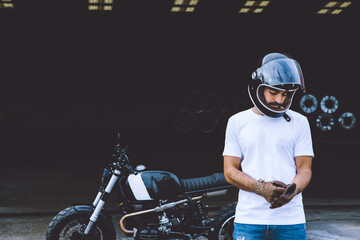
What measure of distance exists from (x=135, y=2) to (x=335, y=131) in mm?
9647

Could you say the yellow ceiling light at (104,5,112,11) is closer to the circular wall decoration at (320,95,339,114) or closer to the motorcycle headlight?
the circular wall decoration at (320,95,339,114)

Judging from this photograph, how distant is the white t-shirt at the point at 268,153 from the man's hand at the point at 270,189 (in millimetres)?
101

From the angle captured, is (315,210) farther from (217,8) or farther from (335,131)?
(335,131)

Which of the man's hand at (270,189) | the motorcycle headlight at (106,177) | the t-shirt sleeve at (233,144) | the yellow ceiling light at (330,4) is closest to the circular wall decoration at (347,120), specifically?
the yellow ceiling light at (330,4)

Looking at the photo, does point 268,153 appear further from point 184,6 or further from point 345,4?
point 345,4

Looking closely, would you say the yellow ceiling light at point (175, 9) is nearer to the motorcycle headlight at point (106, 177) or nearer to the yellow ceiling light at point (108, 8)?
the yellow ceiling light at point (108, 8)

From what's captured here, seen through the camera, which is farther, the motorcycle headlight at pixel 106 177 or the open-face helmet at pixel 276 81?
the motorcycle headlight at pixel 106 177

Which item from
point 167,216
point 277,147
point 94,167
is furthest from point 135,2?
point 277,147

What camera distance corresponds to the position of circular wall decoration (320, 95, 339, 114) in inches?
701

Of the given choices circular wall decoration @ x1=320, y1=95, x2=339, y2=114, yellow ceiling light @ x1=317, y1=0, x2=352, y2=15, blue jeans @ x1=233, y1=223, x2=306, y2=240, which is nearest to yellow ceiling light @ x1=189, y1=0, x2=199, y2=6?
yellow ceiling light @ x1=317, y1=0, x2=352, y2=15

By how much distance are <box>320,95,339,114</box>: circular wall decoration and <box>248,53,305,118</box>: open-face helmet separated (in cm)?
1610

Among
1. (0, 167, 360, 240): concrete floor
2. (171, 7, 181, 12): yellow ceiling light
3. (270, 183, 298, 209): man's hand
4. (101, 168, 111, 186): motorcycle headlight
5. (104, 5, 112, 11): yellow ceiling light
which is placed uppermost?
(104, 5, 112, 11): yellow ceiling light

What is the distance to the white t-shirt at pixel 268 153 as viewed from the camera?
2.38 m

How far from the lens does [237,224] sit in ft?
8.14
